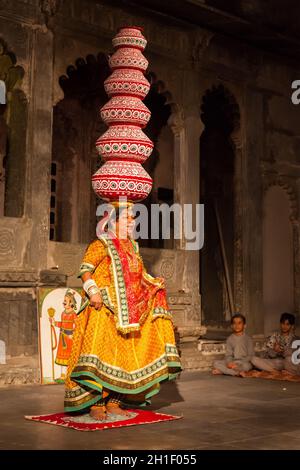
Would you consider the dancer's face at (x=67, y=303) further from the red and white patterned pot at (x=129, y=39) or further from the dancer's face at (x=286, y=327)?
the red and white patterned pot at (x=129, y=39)

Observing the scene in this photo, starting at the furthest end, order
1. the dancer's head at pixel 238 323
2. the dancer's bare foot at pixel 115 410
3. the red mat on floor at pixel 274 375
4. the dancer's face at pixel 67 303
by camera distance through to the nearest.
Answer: the dancer's head at pixel 238 323
the red mat on floor at pixel 274 375
the dancer's face at pixel 67 303
the dancer's bare foot at pixel 115 410

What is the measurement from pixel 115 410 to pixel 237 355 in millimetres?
3637

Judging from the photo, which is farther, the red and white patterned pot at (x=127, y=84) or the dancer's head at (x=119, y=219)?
the red and white patterned pot at (x=127, y=84)

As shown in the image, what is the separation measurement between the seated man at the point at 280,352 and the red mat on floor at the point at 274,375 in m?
0.07

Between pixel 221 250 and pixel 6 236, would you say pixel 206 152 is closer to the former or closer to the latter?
pixel 221 250

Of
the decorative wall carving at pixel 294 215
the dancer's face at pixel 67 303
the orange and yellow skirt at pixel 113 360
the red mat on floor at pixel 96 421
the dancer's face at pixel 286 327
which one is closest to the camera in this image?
the red mat on floor at pixel 96 421

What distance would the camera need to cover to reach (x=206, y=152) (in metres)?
12.2

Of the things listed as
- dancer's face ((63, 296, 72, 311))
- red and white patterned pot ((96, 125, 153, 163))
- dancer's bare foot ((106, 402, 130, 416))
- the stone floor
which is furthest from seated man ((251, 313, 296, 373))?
red and white patterned pot ((96, 125, 153, 163))

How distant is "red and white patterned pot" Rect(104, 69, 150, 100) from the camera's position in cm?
554

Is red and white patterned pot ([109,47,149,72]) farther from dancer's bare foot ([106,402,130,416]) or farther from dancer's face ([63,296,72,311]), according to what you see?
dancer's face ([63,296,72,311])

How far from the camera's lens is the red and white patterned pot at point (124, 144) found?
5406 mm

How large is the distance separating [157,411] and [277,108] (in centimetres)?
643

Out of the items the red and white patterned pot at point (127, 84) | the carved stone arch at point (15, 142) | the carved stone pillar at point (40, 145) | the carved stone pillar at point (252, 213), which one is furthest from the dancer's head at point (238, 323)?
the red and white patterned pot at point (127, 84)
